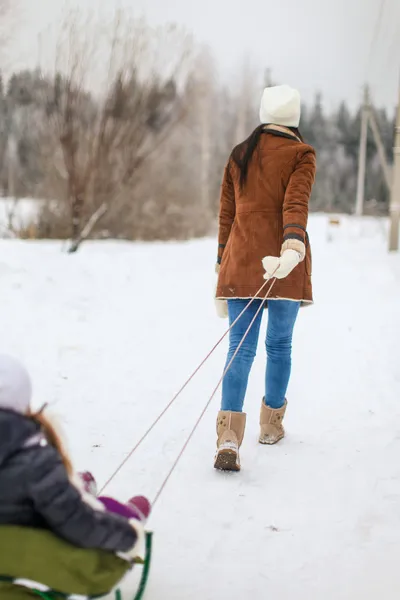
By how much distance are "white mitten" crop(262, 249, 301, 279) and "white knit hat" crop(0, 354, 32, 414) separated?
132 cm

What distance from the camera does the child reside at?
1294 mm

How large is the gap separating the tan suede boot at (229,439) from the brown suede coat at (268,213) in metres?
0.52

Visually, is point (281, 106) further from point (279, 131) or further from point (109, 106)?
point (109, 106)

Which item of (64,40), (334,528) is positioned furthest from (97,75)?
(334,528)

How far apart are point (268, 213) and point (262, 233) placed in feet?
0.29

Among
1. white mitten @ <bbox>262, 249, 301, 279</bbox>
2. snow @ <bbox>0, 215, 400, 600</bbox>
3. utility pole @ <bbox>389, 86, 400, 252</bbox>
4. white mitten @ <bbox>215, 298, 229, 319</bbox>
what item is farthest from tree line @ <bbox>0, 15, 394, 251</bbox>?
white mitten @ <bbox>262, 249, 301, 279</bbox>

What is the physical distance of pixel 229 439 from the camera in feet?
8.53

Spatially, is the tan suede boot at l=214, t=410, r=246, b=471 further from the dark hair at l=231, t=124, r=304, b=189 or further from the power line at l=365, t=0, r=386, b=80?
the power line at l=365, t=0, r=386, b=80

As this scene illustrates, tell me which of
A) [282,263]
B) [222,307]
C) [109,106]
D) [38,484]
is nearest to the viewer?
[38,484]

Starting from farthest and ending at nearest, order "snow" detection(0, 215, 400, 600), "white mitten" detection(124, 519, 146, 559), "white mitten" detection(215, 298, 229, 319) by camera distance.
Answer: "white mitten" detection(215, 298, 229, 319) → "snow" detection(0, 215, 400, 600) → "white mitten" detection(124, 519, 146, 559)

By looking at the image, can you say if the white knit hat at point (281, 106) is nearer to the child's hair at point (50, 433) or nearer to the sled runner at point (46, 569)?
the child's hair at point (50, 433)

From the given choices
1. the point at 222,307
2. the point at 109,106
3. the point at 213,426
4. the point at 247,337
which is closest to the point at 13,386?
the point at 247,337

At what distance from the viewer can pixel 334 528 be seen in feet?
7.08

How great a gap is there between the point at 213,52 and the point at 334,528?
54.7ft
